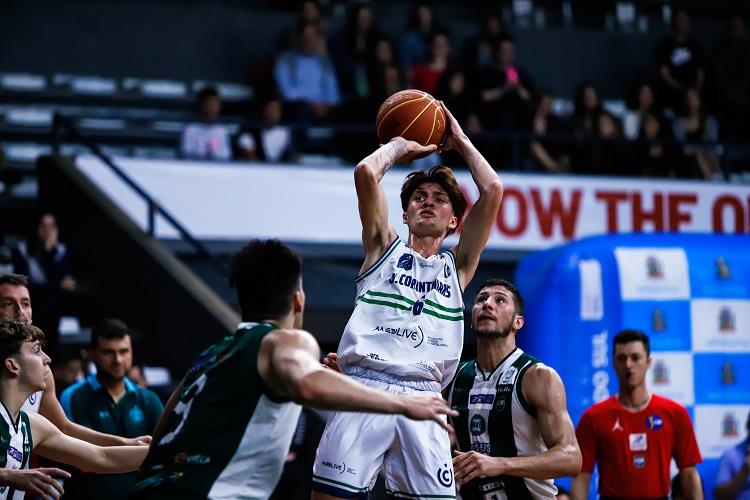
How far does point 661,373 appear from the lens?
10164mm

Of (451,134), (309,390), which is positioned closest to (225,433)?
(309,390)

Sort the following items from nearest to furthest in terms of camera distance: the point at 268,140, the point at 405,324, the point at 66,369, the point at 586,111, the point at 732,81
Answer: the point at 405,324, the point at 66,369, the point at 268,140, the point at 586,111, the point at 732,81

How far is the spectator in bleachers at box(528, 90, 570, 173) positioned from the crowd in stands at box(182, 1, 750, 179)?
0.04 ft

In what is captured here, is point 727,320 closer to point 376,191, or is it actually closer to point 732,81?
point 376,191

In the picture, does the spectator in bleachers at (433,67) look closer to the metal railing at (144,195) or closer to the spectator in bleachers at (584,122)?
the spectator in bleachers at (584,122)

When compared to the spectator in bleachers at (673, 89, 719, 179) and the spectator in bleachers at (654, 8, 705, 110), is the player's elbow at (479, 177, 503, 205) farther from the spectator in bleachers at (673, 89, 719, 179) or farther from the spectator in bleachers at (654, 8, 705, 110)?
the spectator in bleachers at (654, 8, 705, 110)

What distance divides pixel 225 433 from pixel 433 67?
10151 millimetres

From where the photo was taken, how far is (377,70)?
1348 centimetres

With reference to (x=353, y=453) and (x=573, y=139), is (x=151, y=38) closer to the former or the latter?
(x=573, y=139)

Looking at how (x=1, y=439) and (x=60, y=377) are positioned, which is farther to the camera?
(x=60, y=377)

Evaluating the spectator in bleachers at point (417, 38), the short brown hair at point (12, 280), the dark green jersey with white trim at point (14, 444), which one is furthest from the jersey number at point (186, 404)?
the spectator in bleachers at point (417, 38)

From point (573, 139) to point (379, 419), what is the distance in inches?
327

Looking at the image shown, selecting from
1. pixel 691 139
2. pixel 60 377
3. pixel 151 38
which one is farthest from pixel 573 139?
pixel 60 377

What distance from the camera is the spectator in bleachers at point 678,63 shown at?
15.3 meters
